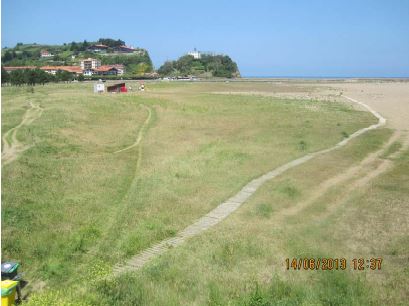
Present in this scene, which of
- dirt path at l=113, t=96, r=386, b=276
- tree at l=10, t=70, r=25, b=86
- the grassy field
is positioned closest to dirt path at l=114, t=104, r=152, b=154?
the grassy field

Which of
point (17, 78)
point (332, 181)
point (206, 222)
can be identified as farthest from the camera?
point (17, 78)

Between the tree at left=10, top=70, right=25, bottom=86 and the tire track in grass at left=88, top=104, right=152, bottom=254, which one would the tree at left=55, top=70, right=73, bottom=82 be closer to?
the tree at left=10, top=70, right=25, bottom=86

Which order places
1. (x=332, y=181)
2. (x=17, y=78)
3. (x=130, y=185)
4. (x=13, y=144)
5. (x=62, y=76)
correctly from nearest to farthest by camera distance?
(x=332, y=181)
(x=130, y=185)
(x=13, y=144)
(x=17, y=78)
(x=62, y=76)

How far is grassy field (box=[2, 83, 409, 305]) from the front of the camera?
38.6 feet

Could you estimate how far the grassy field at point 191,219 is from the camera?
11773 mm

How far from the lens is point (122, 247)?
1497cm

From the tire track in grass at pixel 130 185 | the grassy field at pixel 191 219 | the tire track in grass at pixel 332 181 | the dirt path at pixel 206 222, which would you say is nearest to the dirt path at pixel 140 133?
the tire track in grass at pixel 130 185

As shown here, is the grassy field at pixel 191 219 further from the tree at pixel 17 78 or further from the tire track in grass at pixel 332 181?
the tree at pixel 17 78

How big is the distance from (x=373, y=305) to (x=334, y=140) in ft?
87.1

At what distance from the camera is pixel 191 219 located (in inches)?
703

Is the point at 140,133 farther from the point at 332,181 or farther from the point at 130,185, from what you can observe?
the point at 332,181

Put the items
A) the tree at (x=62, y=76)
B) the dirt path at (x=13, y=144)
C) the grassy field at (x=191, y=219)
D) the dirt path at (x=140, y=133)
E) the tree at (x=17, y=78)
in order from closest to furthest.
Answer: the grassy field at (x=191, y=219)
the dirt path at (x=13, y=144)
the dirt path at (x=140, y=133)
the tree at (x=17, y=78)
the tree at (x=62, y=76)

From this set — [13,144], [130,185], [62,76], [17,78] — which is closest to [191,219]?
[130,185]

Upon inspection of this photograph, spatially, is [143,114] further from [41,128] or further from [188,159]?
[188,159]
